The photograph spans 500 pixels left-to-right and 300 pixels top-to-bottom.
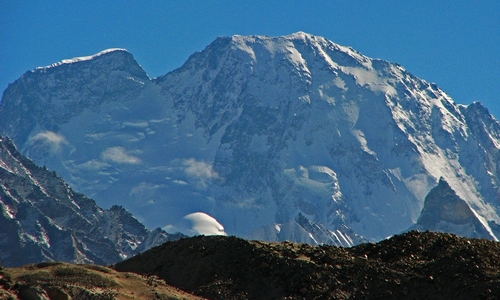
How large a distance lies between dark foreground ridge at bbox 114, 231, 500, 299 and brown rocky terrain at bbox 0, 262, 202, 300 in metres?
2.19

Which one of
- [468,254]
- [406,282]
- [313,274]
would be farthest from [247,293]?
[468,254]

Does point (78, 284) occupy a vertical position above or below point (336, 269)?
below

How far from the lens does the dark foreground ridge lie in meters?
53.7

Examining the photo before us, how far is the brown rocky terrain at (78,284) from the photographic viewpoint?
50500mm

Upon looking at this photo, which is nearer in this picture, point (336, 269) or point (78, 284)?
point (78, 284)

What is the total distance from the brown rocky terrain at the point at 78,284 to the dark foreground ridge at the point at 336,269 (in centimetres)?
219

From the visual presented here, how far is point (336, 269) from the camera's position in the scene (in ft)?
182

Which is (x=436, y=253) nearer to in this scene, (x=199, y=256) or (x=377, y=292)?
(x=377, y=292)

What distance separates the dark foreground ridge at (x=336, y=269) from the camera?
53.7 metres

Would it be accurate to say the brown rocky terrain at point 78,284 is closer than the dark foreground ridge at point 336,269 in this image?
Yes

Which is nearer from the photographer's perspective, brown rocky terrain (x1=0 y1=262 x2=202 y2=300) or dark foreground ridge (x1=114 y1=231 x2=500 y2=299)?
brown rocky terrain (x1=0 y1=262 x2=202 y2=300)

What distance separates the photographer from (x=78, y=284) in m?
53.1

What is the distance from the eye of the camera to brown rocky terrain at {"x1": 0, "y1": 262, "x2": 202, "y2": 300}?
166ft

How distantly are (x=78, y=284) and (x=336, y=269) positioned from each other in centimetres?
1281
